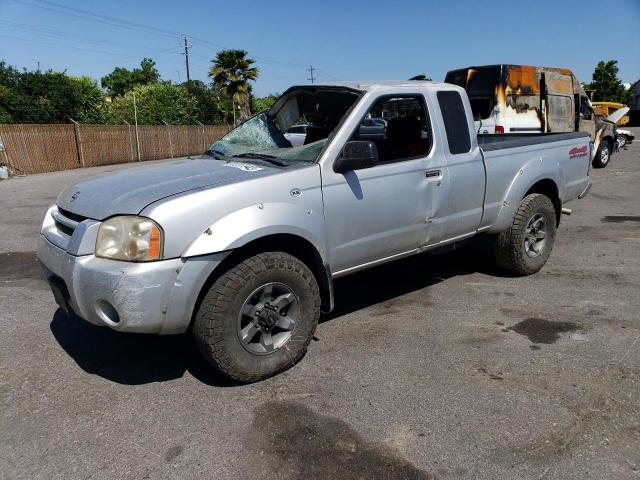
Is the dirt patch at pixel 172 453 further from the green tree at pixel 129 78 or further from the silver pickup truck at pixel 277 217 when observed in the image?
the green tree at pixel 129 78

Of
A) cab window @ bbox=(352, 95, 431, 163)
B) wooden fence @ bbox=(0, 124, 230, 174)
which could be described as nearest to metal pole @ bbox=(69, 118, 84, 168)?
wooden fence @ bbox=(0, 124, 230, 174)

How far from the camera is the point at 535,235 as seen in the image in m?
5.51

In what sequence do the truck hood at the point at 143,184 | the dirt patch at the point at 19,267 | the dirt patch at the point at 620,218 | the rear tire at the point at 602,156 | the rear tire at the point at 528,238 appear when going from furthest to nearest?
the rear tire at the point at 602,156, the dirt patch at the point at 620,218, the dirt patch at the point at 19,267, the rear tire at the point at 528,238, the truck hood at the point at 143,184

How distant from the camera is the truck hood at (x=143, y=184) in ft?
10.2

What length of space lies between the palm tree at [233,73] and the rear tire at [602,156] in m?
24.8

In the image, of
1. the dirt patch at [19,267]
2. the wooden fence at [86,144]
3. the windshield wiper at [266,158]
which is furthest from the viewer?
the wooden fence at [86,144]

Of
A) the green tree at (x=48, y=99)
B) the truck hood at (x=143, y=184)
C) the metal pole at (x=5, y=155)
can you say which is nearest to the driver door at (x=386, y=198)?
the truck hood at (x=143, y=184)

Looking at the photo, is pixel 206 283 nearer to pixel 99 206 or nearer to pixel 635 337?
pixel 99 206

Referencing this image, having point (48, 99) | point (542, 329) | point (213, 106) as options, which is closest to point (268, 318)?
point (542, 329)

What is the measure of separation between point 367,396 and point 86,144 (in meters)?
22.3

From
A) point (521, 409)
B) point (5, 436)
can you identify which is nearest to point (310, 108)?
point (521, 409)

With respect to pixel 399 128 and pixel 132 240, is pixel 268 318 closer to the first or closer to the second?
pixel 132 240

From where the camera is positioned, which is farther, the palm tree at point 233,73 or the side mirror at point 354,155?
the palm tree at point 233,73

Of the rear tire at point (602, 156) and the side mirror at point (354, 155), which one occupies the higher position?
the side mirror at point (354, 155)
